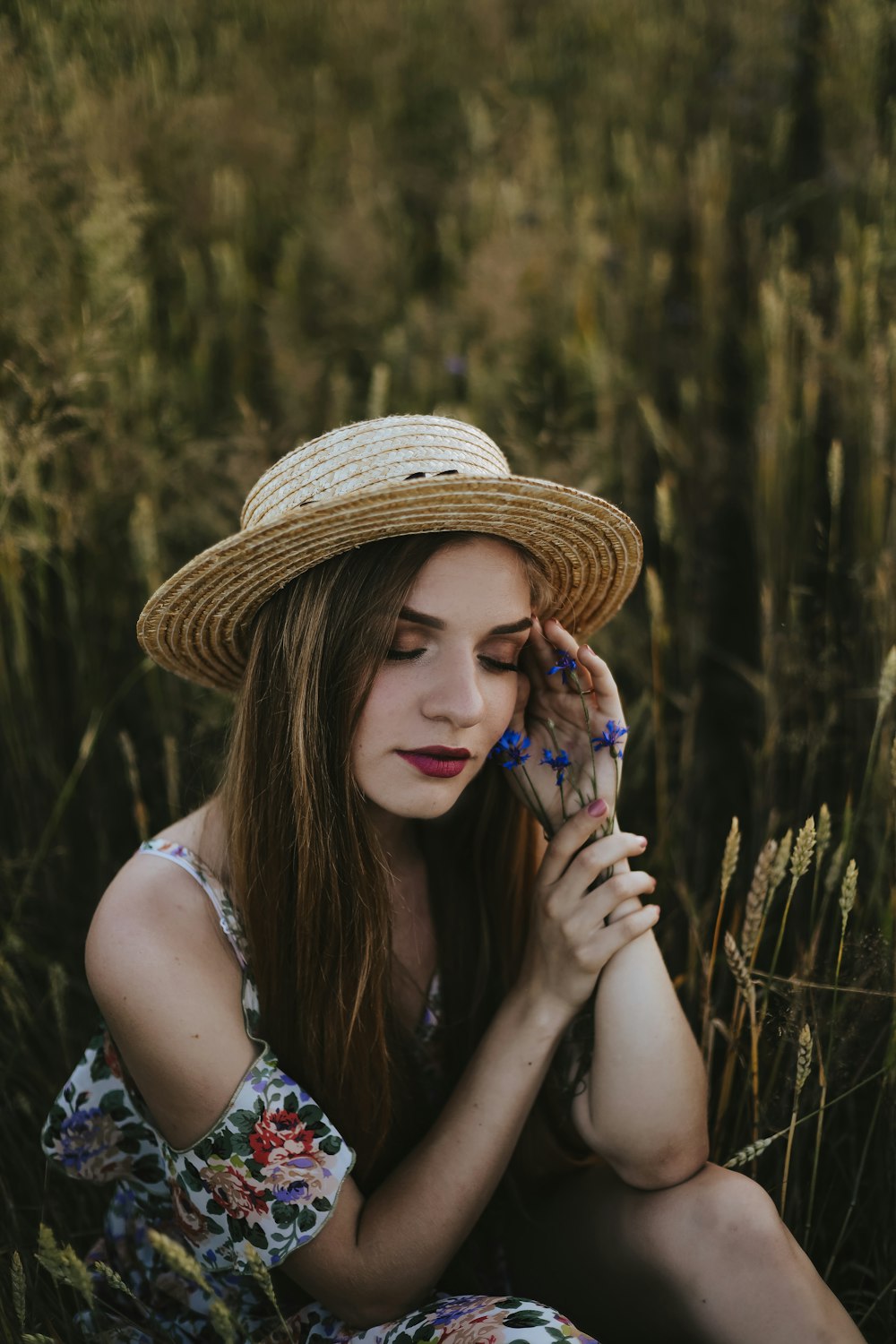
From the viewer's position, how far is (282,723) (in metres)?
1.46

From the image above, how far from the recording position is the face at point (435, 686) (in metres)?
1.38

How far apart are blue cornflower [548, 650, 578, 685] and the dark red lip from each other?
167 millimetres

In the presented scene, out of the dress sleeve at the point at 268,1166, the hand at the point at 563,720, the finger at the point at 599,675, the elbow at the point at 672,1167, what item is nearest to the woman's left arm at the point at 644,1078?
the elbow at the point at 672,1167

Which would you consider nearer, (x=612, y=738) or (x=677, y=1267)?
(x=677, y=1267)

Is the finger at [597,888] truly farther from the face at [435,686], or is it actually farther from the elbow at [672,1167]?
the elbow at [672,1167]

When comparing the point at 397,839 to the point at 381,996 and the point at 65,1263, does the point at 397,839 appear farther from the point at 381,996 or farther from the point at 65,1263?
the point at 65,1263

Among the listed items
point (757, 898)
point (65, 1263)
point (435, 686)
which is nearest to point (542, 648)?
point (435, 686)

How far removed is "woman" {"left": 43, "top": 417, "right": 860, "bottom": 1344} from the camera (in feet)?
4.32

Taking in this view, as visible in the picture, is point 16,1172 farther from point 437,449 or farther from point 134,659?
point 437,449

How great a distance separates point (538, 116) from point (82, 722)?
284 centimetres

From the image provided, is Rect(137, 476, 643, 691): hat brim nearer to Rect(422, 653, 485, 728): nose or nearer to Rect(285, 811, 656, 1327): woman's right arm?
Rect(422, 653, 485, 728): nose

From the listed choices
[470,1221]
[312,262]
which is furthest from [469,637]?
[312,262]

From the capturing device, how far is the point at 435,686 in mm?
1385

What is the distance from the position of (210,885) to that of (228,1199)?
39 centimetres
